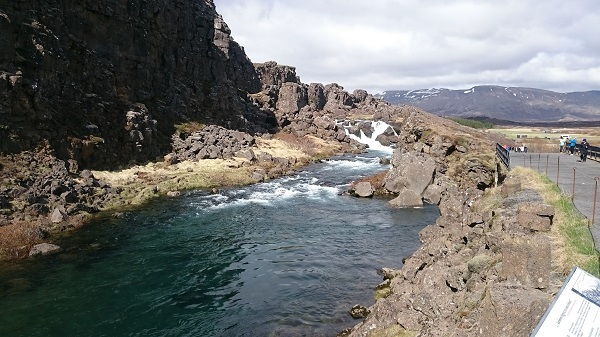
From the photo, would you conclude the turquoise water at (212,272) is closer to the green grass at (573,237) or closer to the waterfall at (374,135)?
the green grass at (573,237)

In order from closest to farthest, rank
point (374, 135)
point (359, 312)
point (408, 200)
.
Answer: point (359, 312) < point (408, 200) < point (374, 135)

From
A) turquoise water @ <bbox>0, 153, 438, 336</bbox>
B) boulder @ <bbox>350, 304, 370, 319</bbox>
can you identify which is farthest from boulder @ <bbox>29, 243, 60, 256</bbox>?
boulder @ <bbox>350, 304, 370, 319</bbox>

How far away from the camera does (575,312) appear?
6.71 meters

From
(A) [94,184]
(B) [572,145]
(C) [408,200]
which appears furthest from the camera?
(A) [94,184]

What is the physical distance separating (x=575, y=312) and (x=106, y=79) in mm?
58827

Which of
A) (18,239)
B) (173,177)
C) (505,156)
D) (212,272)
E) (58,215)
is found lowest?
(212,272)

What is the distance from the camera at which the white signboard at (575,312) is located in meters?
6.42

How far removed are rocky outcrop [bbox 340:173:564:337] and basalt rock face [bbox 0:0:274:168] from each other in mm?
38055

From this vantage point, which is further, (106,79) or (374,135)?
(374,135)

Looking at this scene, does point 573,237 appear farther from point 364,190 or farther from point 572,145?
point 572,145

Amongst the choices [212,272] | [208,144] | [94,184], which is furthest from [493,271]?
[208,144]

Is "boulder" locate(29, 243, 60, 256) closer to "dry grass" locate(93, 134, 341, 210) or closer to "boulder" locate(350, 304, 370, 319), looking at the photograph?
"dry grass" locate(93, 134, 341, 210)

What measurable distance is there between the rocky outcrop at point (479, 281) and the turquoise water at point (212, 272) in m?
3.00

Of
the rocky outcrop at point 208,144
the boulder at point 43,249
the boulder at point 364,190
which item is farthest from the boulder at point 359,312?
the rocky outcrop at point 208,144
